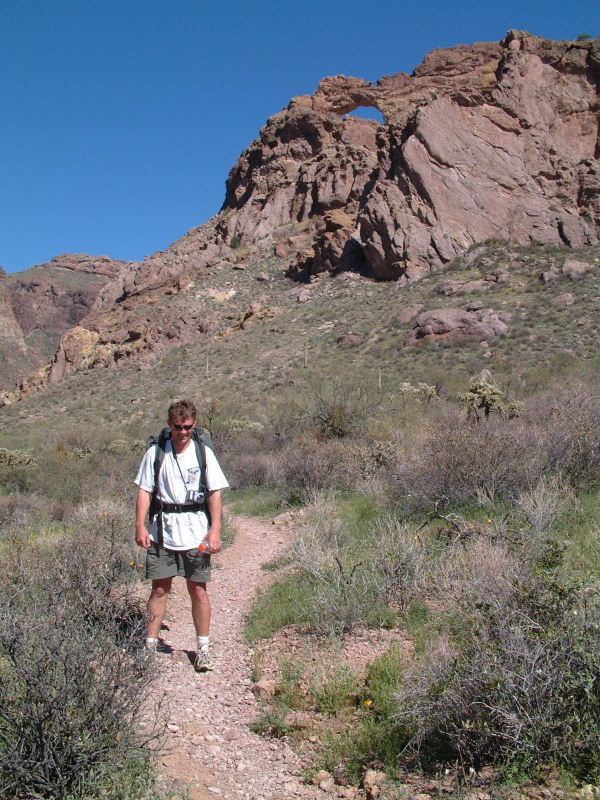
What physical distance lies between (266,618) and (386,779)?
Result: 2.14 meters

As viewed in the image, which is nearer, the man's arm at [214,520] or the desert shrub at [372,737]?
the desert shrub at [372,737]

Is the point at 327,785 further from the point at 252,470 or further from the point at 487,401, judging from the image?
the point at 487,401

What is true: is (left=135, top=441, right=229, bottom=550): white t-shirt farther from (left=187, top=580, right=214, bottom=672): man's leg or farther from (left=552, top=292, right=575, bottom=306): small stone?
(left=552, top=292, right=575, bottom=306): small stone

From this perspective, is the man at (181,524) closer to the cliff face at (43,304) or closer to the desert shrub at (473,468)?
the desert shrub at (473,468)

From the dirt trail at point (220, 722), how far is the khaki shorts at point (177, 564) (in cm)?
54

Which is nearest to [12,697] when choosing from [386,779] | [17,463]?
[386,779]

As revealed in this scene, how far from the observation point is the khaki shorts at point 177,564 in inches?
152

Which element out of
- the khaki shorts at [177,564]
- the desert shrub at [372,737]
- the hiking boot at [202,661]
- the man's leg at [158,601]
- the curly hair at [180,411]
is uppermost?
the curly hair at [180,411]

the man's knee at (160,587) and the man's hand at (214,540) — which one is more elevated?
the man's hand at (214,540)

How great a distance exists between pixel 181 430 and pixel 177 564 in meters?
0.92

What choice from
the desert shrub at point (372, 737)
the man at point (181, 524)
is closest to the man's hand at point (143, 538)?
the man at point (181, 524)

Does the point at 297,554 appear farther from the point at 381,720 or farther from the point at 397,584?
the point at 381,720

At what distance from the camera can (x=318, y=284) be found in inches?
1351

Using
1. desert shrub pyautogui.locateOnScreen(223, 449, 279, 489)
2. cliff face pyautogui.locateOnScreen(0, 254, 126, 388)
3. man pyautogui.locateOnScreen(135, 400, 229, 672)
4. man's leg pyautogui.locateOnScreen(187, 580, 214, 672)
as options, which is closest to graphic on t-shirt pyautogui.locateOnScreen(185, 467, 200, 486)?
man pyautogui.locateOnScreen(135, 400, 229, 672)
